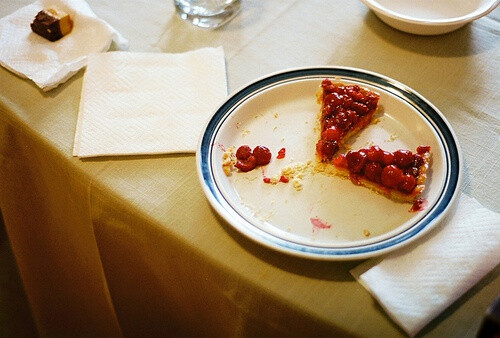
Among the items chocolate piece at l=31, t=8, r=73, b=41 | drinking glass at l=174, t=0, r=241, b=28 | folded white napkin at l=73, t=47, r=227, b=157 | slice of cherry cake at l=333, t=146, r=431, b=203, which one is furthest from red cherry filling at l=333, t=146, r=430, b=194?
chocolate piece at l=31, t=8, r=73, b=41

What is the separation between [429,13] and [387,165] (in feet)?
1.67

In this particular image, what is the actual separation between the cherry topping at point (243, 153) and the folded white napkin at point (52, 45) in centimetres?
45

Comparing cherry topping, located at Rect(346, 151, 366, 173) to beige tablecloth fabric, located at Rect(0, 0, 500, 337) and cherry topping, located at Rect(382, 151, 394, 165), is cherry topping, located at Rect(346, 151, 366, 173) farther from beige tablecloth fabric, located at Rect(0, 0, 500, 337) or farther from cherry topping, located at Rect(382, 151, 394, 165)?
beige tablecloth fabric, located at Rect(0, 0, 500, 337)

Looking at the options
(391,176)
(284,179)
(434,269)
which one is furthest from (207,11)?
(434,269)

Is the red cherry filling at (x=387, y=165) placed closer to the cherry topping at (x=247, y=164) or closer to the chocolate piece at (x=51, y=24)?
the cherry topping at (x=247, y=164)

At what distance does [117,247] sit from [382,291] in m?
0.48

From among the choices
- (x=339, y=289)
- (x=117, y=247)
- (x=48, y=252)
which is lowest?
(x=48, y=252)

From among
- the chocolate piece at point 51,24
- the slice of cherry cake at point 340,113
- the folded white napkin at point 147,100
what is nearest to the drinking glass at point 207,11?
the folded white napkin at point 147,100

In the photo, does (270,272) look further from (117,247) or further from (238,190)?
(117,247)

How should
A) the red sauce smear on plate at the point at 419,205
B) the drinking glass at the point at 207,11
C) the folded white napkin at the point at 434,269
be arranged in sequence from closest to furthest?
the folded white napkin at the point at 434,269
the red sauce smear on plate at the point at 419,205
the drinking glass at the point at 207,11

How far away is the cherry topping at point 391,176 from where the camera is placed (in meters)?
0.83

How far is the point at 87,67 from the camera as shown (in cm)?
110

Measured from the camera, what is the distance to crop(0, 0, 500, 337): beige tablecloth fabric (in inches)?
29.4

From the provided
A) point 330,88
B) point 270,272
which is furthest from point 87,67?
point 270,272
